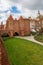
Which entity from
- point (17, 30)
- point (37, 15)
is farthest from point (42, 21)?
point (17, 30)

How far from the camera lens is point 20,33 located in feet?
120

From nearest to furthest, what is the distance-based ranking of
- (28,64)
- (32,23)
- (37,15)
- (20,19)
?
(28,64)
(20,19)
(32,23)
(37,15)

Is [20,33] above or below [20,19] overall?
below

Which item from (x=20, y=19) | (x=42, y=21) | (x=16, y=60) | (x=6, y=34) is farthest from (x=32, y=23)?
(x=16, y=60)

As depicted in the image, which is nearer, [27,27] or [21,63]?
[21,63]

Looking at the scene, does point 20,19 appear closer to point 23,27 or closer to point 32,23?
point 23,27

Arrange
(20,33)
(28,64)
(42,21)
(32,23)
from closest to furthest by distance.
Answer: (28,64), (20,33), (42,21), (32,23)

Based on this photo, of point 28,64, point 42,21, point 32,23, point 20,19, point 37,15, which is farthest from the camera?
point 37,15

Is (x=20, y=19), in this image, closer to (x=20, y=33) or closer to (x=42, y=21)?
(x=20, y=33)

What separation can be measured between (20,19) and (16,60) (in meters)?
29.2

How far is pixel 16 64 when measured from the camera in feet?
30.2

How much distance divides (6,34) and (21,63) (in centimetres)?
2307

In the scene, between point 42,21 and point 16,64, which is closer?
point 16,64

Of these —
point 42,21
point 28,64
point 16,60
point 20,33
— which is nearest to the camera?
point 28,64
